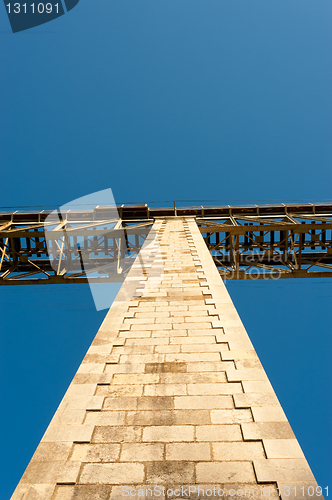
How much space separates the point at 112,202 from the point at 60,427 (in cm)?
2085

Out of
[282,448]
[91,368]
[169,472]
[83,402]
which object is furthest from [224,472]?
[91,368]

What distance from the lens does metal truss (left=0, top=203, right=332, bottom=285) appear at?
1969 centimetres

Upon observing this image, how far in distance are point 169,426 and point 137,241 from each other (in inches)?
744

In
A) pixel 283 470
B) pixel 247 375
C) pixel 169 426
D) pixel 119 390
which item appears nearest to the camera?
pixel 283 470

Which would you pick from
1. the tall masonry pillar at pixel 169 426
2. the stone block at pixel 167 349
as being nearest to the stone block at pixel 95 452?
the tall masonry pillar at pixel 169 426

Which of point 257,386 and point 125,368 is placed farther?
point 125,368

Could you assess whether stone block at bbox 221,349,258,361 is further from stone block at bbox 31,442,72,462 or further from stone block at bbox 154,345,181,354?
stone block at bbox 31,442,72,462

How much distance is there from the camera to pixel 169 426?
4.87m

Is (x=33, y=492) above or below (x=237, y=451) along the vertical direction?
above

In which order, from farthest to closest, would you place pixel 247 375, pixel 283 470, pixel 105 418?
pixel 247 375 < pixel 105 418 < pixel 283 470

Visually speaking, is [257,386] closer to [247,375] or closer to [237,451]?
[247,375]

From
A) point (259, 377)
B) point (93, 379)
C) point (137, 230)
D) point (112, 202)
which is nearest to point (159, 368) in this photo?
point (93, 379)

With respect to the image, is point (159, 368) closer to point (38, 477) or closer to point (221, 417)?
point (221, 417)

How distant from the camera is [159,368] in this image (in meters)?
6.22
